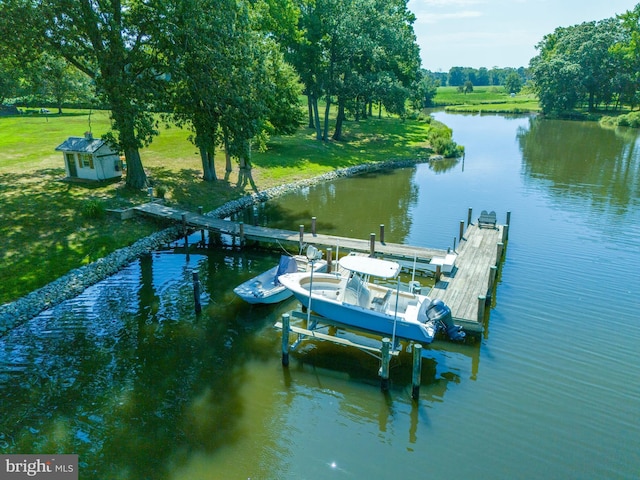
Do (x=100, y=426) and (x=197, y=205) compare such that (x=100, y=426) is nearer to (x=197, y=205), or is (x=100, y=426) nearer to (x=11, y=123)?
(x=197, y=205)

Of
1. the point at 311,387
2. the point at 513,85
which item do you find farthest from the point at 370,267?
the point at 513,85

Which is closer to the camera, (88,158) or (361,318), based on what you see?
(361,318)

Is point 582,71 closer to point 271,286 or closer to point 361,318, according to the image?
point 271,286

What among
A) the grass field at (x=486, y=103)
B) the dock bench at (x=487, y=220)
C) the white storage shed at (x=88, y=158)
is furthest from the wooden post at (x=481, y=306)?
the grass field at (x=486, y=103)

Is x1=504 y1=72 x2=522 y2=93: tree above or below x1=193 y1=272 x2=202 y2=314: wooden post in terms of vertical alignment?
above

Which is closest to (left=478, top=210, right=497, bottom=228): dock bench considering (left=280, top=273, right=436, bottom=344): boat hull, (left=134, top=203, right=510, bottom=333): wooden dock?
(left=134, top=203, right=510, bottom=333): wooden dock

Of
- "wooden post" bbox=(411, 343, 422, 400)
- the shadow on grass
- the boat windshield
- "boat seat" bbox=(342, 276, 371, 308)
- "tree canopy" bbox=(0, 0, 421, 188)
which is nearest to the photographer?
"wooden post" bbox=(411, 343, 422, 400)

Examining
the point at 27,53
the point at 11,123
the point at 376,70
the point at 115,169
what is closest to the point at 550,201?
the point at 376,70

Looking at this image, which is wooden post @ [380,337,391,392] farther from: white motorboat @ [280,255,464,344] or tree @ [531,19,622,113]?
tree @ [531,19,622,113]
